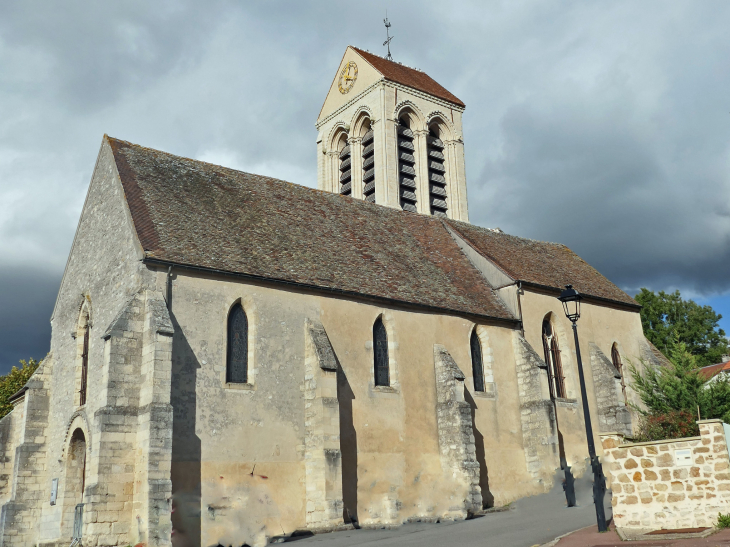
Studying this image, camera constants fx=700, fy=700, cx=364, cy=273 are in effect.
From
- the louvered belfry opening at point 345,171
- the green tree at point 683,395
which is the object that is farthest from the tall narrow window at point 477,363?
the louvered belfry opening at point 345,171

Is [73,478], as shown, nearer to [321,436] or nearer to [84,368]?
[84,368]

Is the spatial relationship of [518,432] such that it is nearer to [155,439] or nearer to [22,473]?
[155,439]

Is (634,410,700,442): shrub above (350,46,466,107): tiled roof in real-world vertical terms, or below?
below

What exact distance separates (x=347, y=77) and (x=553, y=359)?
19.5 m

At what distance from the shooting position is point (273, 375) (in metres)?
18.1

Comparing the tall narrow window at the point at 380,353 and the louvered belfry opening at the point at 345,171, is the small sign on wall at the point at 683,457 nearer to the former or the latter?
the tall narrow window at the point at 380,353

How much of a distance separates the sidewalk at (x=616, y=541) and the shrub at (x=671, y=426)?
4975 millimetres

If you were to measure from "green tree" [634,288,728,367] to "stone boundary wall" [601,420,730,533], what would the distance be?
32067 mm

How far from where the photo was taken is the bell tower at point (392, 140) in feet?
109

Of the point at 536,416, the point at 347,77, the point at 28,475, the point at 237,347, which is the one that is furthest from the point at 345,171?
the point at 28,475

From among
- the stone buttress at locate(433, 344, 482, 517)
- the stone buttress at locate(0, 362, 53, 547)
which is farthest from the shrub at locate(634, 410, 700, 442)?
the stone buttress at locate(0, 362, 53, 547)

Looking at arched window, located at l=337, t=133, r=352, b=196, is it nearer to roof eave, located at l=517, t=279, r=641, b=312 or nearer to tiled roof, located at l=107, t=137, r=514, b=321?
tiled roof, located at l=107, t=137, r=514, b=321

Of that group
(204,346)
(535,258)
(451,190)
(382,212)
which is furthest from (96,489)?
(451,190)

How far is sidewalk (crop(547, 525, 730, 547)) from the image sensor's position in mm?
10834
